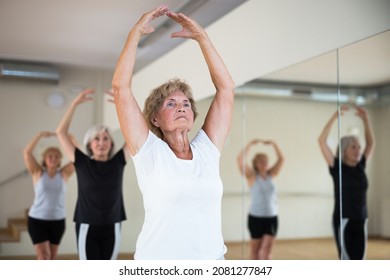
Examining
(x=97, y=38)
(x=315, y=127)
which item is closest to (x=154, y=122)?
(x=97, y=38)

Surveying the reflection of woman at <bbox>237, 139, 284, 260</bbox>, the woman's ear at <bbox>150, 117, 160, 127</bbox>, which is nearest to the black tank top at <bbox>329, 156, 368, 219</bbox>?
the reflection of woman at <bbox>237, 139, 284, 260</bbox>

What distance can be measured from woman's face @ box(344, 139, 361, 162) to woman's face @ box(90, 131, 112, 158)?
125 cm

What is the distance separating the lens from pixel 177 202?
1.99m

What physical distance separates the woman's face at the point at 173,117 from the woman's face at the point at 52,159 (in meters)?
0.85

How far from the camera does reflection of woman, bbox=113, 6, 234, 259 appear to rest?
2008 millimetres

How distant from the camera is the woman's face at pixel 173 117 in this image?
2133mm

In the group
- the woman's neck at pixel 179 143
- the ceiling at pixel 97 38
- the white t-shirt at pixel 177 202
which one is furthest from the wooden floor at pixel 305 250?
the ceiling at pixel 97 38

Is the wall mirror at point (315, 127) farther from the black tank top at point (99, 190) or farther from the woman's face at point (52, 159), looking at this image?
the woman's face at point (52, 159)

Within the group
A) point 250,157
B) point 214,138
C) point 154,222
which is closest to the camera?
point 154,222

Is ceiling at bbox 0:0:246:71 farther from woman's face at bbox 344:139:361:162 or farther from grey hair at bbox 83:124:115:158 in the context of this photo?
woman's face at bbox 344:139:361:162

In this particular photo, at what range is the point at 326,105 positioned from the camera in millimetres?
2766
